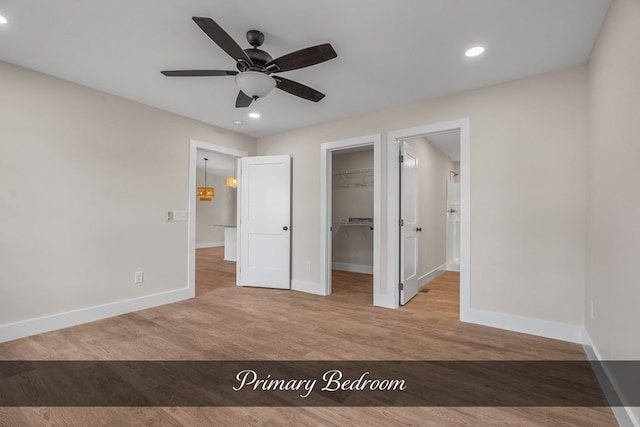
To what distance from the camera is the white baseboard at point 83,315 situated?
268cm

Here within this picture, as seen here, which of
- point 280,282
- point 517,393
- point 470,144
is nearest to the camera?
point 517,393

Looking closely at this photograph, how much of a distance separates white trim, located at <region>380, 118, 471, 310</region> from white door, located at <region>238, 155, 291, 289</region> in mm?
1627

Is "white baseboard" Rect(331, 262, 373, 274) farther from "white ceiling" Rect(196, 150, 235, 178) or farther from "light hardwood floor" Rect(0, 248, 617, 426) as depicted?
"white ceiling" Rect(196, 150, 235, 178)

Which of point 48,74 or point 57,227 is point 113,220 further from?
point 48,74

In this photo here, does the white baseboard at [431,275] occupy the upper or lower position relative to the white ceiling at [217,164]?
lower

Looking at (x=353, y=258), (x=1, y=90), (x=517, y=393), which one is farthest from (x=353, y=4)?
(x=353, y=258)

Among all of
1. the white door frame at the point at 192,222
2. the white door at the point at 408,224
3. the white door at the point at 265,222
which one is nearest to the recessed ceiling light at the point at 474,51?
the white door at the point at 408,224

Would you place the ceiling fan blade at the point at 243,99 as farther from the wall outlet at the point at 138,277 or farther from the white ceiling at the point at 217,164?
the white ceiling at the point at 217,164

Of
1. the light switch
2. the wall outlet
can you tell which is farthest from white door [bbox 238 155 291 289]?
the wall outlet

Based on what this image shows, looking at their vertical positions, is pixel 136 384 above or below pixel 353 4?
below

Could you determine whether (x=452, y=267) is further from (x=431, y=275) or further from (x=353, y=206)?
(x=353, y=206)

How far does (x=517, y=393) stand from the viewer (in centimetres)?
189

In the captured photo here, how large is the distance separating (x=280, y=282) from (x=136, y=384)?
2.70 meters

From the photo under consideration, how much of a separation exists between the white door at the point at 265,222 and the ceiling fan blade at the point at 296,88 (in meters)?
2.01
